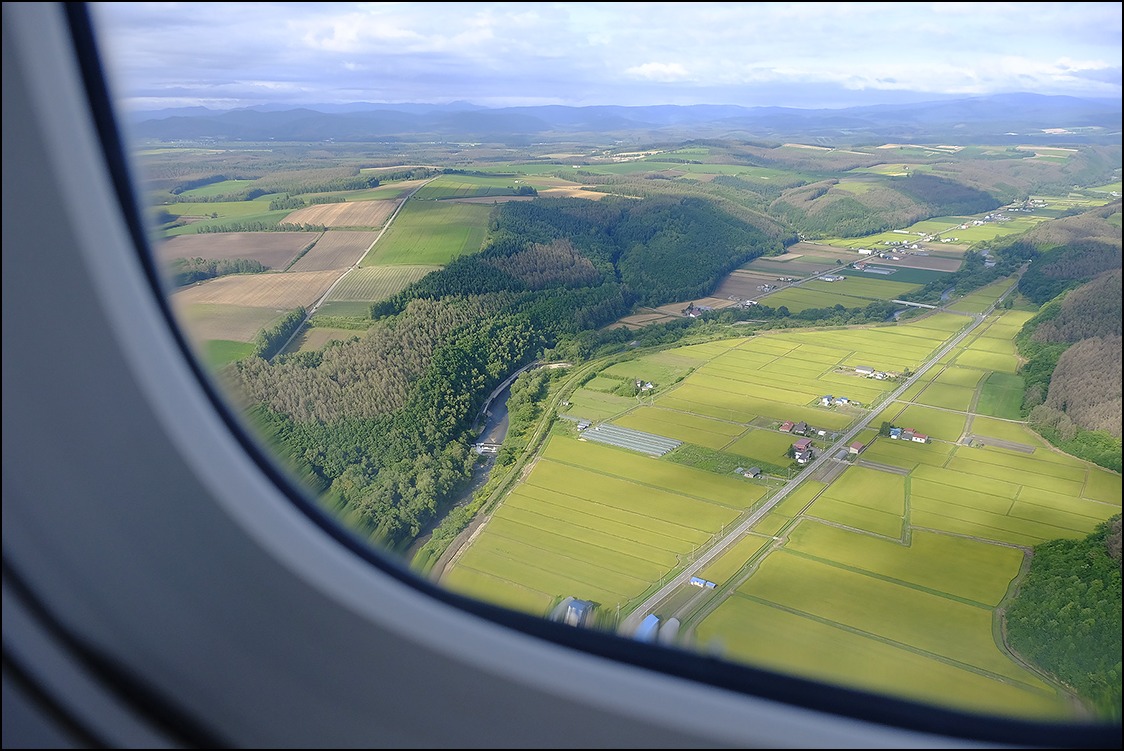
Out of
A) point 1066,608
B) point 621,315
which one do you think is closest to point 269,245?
point 621,315

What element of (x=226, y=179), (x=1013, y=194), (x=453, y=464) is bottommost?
(x=453, y=464)

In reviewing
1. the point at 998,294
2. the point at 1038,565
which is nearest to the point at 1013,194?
the point at 998,294

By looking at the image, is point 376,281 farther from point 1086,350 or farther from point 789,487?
point 1086,350

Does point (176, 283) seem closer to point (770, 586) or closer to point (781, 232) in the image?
point (770, 586)

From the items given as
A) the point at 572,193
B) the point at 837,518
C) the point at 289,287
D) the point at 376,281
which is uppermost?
the point at 572,193

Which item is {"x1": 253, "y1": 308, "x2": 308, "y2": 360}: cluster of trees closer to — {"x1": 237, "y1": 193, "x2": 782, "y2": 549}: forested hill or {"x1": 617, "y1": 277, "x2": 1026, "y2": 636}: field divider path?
{"x1": 237, "y1": 193, "x2": 782, "y2": 549}: forested hill

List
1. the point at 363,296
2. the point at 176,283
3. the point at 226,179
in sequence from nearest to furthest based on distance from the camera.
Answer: the point at 176,283
the point at 226,179
the point at 363,296

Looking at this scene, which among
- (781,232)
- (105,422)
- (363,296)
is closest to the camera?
(105,422)

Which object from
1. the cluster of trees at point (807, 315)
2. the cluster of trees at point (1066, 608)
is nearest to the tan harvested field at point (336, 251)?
the cluster of trees at point (807, 315)
